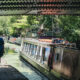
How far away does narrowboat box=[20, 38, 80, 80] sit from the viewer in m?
9.05

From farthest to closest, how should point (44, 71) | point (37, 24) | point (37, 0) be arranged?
point (37, 24), point (44, 71), point (37, 0)

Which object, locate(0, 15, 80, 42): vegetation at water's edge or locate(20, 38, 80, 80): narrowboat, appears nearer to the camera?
locate(20, 38, 80, 80): narrowboat

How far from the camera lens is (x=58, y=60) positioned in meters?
11.2

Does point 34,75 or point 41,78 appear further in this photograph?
point 34,75

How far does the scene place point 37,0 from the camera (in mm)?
7531

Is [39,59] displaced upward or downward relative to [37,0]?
downward

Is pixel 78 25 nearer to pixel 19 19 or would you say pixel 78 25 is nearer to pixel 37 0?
pixel 37 0

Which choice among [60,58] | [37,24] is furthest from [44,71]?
[37,24]

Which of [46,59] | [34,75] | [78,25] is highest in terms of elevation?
[78,25]

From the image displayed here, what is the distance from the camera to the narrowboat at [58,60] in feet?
29.7

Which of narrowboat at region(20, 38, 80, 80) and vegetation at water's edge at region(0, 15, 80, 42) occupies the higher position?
vegetation at water's edge at region(0, 15, 80, 42)

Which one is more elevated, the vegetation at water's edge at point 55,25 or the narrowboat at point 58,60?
the vegetation at water's edge at point 55,25

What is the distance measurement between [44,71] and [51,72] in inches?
51.3

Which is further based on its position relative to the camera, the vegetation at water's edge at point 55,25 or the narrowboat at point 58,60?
the vegetation at water's edge at point 55,25
